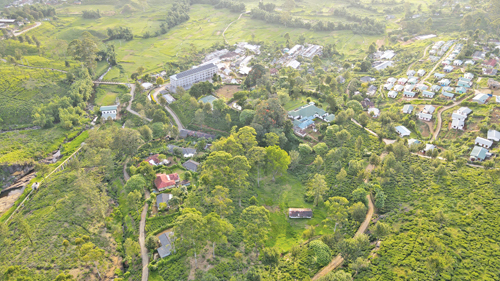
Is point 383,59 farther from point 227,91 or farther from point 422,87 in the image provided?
point 227,91

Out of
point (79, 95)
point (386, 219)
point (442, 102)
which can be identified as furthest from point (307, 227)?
point (79, 95)

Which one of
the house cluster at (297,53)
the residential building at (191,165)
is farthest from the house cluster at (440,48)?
the residential building at (191,165)

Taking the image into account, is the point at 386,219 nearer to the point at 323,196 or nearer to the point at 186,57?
the point at 323,196

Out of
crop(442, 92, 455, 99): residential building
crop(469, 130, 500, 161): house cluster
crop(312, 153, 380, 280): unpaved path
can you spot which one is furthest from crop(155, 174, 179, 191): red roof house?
crop(442, 92, 455, 99): residential building

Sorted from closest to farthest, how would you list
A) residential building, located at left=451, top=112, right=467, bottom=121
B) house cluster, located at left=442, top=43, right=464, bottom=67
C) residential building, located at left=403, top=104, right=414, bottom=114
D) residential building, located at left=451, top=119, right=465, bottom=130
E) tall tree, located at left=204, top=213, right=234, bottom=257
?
tall tree, located at left=204, top=213, right=234, bottom=257
residential building, located at left=451, top=119, right=465, bottom=130
residential building, located at left=451, top=112, right=467, bottom=121
residential building, located at left=403, top=104, right=414, bottom=114
house cluster, located at left=442, top=43, right=464, bottom=67

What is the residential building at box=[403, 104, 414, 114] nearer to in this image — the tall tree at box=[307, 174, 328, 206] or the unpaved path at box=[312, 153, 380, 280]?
the unpaved path at box=[312, 153, 380, 280]

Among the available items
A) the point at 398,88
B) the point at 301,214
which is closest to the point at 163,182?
the point at 301,214

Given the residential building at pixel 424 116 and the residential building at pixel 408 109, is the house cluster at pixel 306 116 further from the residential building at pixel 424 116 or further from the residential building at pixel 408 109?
the residential building at pixel 424 116
